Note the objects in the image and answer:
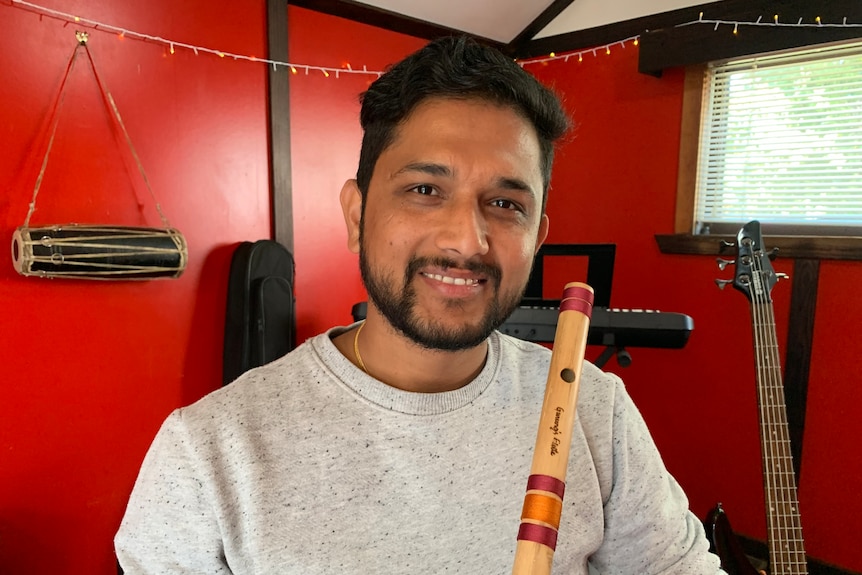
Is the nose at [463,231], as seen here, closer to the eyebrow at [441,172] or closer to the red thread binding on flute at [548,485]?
the eyebrow at [441,172]

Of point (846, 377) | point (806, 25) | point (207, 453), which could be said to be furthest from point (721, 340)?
point (207, 453)

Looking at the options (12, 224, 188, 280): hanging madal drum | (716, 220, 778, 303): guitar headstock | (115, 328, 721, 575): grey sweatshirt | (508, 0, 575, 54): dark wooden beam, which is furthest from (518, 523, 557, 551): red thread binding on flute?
(508, 0, 575, 54): dark wooden beam

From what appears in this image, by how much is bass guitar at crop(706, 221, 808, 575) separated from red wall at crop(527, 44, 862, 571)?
0.58 metres

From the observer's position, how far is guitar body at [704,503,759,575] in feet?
5.32

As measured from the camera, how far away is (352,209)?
40.8 inches

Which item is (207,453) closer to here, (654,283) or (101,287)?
(101,287)

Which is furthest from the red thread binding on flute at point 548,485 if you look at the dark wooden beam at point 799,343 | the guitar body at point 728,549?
the dark wooden beam at point 799,343

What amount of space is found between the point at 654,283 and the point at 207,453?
231 centimetres

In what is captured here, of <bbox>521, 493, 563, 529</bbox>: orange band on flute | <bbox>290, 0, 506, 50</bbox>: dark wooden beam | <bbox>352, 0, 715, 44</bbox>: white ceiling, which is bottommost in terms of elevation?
<bbox>521, 493, 563, 529</bbox>: orange band on flute

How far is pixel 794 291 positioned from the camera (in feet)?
7.34

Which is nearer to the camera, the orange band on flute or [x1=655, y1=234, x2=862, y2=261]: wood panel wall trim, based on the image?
the orange band on flute

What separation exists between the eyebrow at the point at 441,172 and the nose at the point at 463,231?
49 mm

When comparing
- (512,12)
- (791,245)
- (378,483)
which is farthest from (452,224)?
(512,12)

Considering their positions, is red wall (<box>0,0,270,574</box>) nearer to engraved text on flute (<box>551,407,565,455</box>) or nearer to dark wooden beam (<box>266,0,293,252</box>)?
dark wooden beam (<box>266,0,293,252</box>)
